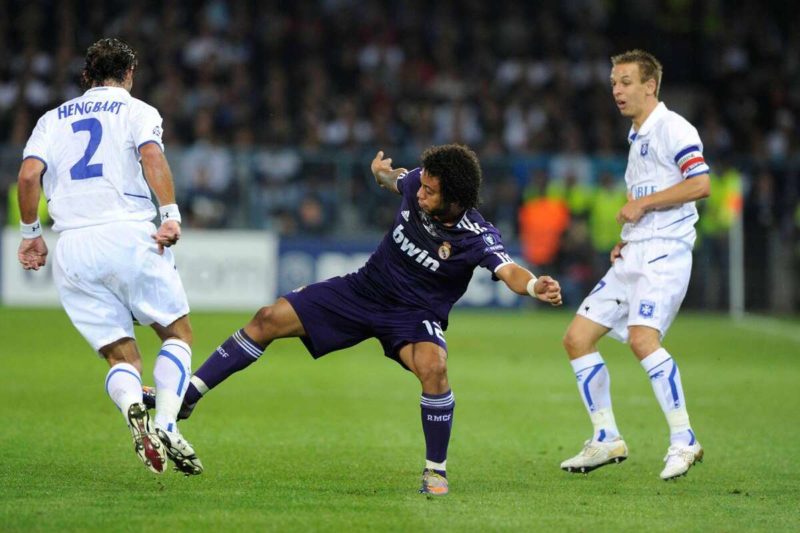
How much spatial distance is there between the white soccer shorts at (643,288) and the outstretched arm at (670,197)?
0.84 ft

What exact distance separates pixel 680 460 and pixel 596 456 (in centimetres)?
51

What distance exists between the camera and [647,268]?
7953mm

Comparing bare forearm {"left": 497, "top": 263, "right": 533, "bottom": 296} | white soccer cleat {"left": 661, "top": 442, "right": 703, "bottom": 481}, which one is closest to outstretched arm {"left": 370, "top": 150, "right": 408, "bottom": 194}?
bare forearm {"left": 497, "top": 263, "right": 533, "bottom": 296}

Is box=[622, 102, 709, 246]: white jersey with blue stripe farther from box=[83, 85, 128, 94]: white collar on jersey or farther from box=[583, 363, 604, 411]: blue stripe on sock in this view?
box=[83, 85, 128, 94]: white collar on jersey

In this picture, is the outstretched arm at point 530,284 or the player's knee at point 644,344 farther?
the player's knee at point 644,344

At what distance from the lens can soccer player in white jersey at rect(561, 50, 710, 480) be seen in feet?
25.8

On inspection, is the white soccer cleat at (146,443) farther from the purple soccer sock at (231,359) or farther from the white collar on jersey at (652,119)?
the white collar on jersey at (652,119)

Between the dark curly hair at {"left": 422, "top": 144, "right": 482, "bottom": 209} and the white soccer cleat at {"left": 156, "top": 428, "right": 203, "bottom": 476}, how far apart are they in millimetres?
1894

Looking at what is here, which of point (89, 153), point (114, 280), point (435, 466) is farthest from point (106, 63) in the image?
point (435, 466)

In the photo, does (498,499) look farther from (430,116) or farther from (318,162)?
(430,116)

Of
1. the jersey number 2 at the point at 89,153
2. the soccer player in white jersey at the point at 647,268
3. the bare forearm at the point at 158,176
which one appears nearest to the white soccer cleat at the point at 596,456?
the soccer player in white jersey at the point at 647,268

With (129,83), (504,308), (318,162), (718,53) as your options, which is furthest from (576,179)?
(129,83)

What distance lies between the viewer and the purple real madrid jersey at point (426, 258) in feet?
24.1

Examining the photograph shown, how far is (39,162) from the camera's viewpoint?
710 centimetres
